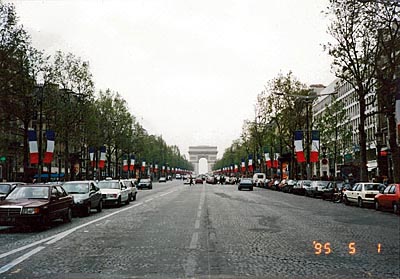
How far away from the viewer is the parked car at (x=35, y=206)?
17547 millimetres

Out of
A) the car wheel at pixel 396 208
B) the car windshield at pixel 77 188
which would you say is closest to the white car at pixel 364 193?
the car wheel at pixel 396 208

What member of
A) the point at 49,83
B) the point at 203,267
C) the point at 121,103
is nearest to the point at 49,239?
the point at 203,267

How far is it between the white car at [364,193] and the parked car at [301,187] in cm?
1726

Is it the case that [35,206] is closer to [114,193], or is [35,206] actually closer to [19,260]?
[19,260]

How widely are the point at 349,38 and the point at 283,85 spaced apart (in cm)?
2901

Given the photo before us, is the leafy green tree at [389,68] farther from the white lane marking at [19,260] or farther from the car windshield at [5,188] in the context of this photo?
the white lane marking at [19,260]

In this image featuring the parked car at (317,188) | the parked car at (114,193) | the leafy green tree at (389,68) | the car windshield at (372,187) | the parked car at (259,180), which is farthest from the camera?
the parked car at (259,180)

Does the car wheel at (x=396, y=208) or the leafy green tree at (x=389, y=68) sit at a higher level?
the leafy green tree at (x=389, y=68)

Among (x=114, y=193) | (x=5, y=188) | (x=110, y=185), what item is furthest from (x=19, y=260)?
(x=110, y=185)

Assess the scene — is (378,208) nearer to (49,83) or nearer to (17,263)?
(17,263)

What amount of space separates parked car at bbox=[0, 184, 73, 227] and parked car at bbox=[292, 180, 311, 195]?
116 ft

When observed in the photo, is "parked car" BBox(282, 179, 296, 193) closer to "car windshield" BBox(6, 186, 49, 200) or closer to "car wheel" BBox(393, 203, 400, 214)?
"car wheel" BBox(393, 203, 400, 214)

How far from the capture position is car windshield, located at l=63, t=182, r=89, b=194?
2581cm

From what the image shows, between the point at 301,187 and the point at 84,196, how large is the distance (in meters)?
33.9
